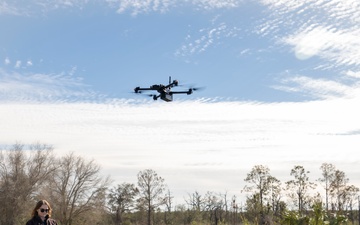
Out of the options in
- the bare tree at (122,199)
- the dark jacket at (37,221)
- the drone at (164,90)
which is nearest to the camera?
the dark jacket at (37,221)

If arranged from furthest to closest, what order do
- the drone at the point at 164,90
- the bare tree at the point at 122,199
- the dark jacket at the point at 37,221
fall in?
1. the bare tree at the point at 122,199
2. the drone at the point at 164,90
3. the dark jacket at the point at 37,221

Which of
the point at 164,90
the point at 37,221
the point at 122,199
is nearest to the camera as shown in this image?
the point at 37,221

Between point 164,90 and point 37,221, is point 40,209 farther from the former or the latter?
point 164,90

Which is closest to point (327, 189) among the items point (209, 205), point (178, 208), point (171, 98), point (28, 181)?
point (209, 205)

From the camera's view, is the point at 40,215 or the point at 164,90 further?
the point at 164,90

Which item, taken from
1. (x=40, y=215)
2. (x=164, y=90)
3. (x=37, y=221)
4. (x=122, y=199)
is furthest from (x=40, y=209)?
(x=122, y=199)

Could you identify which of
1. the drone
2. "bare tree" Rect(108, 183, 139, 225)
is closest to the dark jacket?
the drone

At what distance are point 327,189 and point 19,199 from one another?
36067 millimetres

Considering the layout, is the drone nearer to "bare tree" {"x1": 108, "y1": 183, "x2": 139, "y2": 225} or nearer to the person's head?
the person's head

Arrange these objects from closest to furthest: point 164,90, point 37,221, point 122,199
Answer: point 37,221
point 164,90
point 122,199

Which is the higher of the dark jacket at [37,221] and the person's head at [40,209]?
the person's head at [40,209]

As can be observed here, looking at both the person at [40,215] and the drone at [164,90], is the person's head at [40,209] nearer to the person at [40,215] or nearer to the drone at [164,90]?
the person at [40,215]

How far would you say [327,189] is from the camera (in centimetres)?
5784

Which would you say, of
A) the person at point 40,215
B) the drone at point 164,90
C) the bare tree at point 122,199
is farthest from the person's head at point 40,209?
the bare tree at point 122,199
